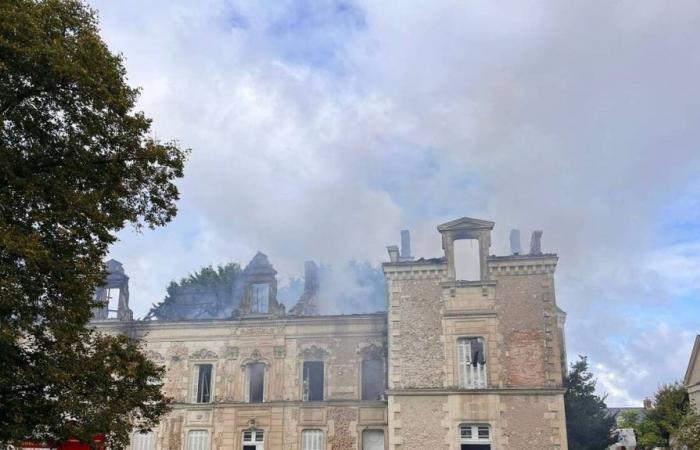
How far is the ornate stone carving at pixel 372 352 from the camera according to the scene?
29.4 metres

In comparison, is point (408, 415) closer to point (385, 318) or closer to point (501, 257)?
point (385, 318)

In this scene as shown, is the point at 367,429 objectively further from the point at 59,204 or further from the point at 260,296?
the point at 59,204

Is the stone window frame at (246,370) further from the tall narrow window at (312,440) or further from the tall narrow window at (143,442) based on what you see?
the tall narrow window at (143,442)

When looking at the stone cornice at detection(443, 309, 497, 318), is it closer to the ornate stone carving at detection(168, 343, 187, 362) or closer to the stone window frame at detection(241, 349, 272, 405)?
the stone window frame at detection(241, 349, 272, 405)

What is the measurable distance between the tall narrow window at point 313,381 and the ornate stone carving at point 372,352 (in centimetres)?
191

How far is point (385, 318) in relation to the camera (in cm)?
2955

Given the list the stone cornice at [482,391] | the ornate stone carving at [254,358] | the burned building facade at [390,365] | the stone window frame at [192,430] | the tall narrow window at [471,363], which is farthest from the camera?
the ornate stone carving at [254,358]

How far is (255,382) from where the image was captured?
30469 mm

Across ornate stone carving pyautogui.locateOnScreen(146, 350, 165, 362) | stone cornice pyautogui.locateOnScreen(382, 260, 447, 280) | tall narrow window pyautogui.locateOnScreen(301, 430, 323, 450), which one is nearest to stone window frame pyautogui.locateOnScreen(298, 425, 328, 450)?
tall narrow window pyautogui.locateOnScreen(301, 430, 323, 450)

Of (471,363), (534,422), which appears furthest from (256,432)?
(534,422)

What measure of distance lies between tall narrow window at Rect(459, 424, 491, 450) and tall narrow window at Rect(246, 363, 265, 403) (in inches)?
360

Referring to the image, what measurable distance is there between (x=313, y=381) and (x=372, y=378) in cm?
262

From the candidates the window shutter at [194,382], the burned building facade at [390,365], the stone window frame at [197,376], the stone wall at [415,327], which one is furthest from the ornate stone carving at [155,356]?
the stone wall at [415,327]

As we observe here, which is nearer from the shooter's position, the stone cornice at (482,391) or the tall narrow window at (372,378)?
the stone cornice at (482,391)
